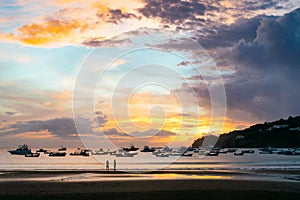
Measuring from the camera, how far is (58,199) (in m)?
25.1

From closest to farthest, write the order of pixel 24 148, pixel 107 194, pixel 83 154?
pixel 107 194, pixel 83 154, pixel 24 148

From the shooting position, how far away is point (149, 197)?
84.5 feet

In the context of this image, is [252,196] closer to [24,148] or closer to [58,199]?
[58,199]

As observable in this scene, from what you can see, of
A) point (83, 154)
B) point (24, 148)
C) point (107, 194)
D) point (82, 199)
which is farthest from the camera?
point (24, 148)

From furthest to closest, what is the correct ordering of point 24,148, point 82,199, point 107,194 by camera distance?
point 24,148, point 107,194, point 82,199

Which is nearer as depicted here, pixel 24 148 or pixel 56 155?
pixel 56 155

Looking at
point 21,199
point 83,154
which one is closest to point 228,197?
point 21,199

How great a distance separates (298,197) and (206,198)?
229 inches

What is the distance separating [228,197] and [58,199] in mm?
10779

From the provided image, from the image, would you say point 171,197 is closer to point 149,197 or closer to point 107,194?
point 149,197

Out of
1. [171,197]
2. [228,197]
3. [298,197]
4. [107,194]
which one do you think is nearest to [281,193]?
[298,197]

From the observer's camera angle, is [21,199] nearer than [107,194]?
Yes

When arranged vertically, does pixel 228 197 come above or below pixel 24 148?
below

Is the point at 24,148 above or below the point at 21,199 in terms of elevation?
above
